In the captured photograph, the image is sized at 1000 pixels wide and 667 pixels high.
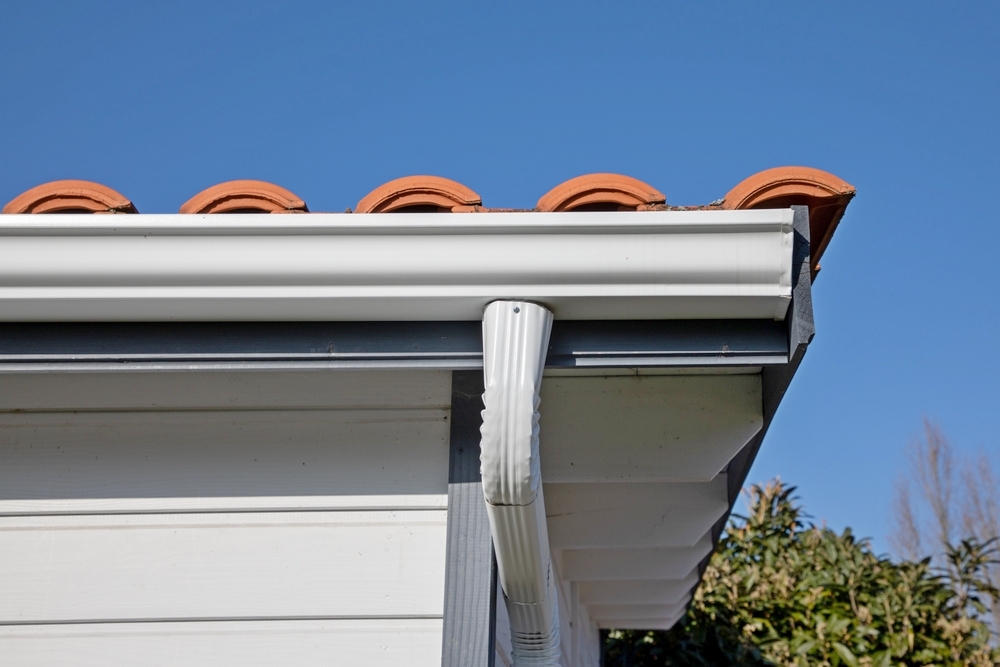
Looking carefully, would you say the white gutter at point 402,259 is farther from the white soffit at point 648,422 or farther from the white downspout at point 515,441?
the white soffit at point 648,422

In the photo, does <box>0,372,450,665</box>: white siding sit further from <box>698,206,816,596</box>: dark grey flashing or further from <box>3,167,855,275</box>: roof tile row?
<box>698,206,816,596</box>: dark grey flashing

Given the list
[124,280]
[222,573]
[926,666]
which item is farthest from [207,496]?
[926,666]

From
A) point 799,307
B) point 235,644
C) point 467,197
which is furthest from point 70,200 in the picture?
point 799,307

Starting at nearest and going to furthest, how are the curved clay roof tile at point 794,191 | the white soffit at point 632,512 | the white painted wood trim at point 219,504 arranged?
1. the curved clay roof tile at point 794,191
2. the white painted wood trim at point 219,504
3. the white soffit at point 632,512

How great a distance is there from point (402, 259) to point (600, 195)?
1.25 feet

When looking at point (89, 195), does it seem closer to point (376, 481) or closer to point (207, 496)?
point (207, 496)

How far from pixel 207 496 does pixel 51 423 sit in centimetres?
37

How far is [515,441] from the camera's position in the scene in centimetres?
146

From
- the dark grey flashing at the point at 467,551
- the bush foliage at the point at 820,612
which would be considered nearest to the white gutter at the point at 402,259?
the dark grey flashing at the point at 467,551

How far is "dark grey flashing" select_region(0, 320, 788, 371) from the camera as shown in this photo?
5.32ft

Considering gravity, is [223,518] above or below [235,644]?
above

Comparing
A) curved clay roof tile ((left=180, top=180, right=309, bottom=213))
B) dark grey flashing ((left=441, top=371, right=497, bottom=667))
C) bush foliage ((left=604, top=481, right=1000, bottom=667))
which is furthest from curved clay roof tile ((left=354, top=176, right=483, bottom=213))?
bush foliage ((left=604, top=481, right=1000, bottom=667))

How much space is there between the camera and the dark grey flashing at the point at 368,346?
162cm

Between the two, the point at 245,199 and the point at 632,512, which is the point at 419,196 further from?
the point at 632,512
